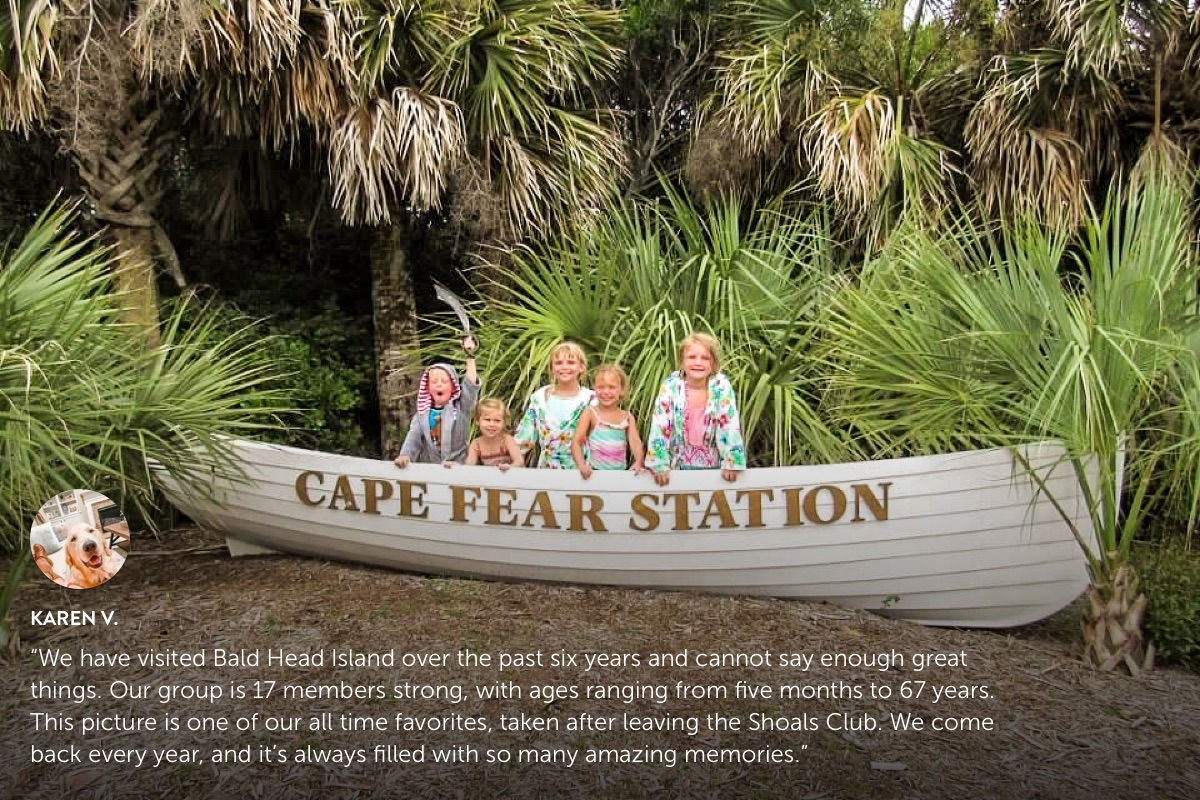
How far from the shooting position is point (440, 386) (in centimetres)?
525

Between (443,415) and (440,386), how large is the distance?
0.57ft

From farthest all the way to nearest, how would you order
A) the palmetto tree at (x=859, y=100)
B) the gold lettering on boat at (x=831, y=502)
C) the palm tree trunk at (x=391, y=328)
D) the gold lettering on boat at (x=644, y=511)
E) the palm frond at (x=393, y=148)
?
1. the palm tree trunk at (x=391, y=328)
2. the palmetto tree at (x=859, y=100)
3. the palm frond at (x=393, y=148)
4. the gold lettering on boat at (x=644, y=511)
5. the gold lettering on boat at (x=831, y=502)

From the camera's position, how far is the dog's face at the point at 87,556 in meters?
4.04

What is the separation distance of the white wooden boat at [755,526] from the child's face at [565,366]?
22.3 inches

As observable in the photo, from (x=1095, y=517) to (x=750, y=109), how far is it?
4416mm

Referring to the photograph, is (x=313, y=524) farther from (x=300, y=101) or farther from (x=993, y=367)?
(x=993, y=367)

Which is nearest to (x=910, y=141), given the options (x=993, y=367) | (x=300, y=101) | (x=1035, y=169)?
(x=1035, y=169)

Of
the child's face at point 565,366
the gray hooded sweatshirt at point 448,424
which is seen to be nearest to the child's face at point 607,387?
the child's face at point 565,366

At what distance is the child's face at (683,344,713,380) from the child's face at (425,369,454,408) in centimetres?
139

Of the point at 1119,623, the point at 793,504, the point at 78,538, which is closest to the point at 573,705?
the point at 793,504

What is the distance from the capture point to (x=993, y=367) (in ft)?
13.9

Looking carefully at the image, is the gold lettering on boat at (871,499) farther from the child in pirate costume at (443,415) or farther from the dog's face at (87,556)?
the dog's face at (87,556)

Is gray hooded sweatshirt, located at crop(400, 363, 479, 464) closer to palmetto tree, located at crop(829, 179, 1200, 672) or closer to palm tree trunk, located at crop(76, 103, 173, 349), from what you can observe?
palmetto tree, located at crop(829, 179, 1200, 672)

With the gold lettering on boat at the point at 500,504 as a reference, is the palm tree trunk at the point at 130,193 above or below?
above
